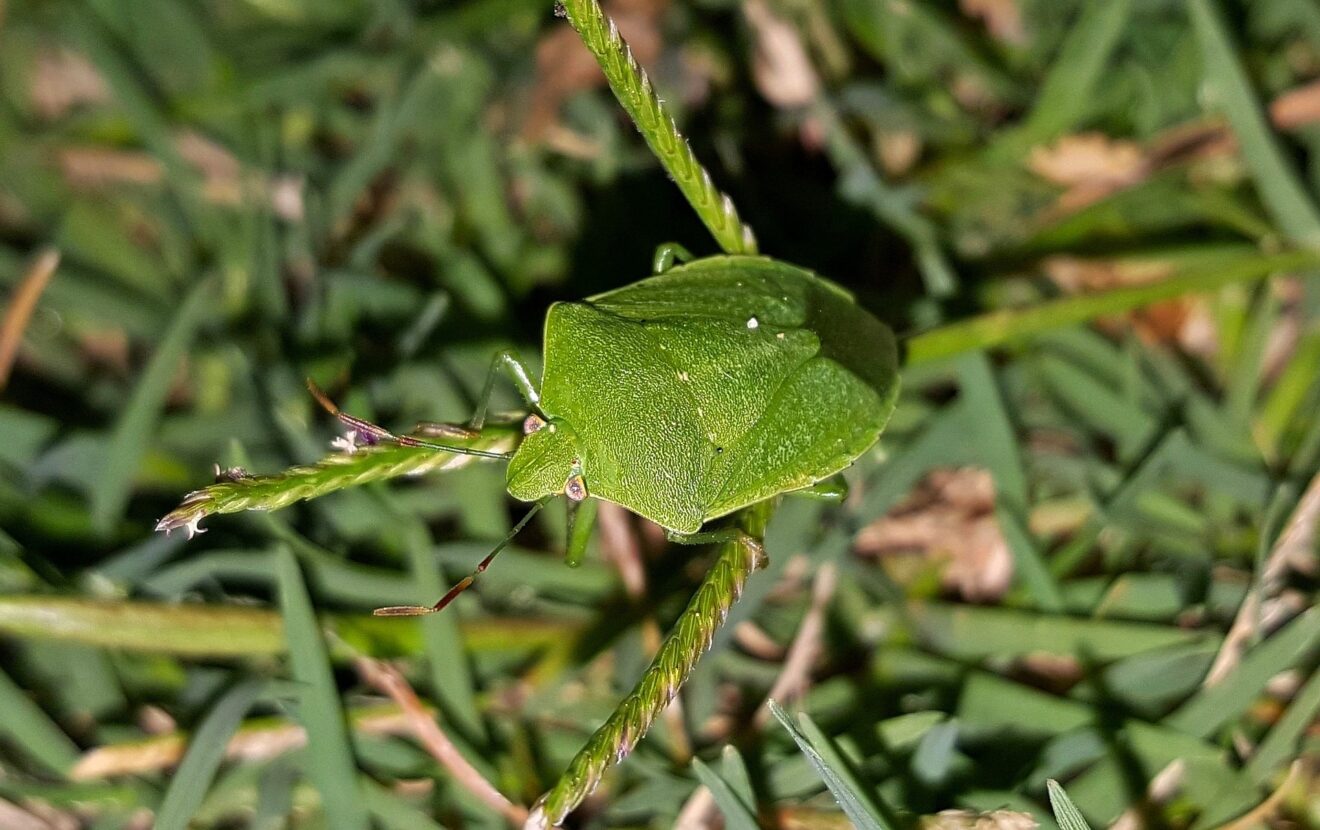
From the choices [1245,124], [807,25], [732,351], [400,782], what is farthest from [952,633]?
[807,25]

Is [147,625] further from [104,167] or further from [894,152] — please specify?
[894,152]

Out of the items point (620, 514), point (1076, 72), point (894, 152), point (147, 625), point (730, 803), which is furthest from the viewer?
point (894, 152)

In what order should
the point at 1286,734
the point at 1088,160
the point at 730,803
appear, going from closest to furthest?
the point at 730,803, the point at 1286,734, the point at 1088,160

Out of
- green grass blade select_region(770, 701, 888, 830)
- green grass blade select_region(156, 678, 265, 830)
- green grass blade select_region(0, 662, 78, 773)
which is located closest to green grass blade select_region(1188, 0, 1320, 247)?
green grass blade select_region(770, 701, 888, 830)

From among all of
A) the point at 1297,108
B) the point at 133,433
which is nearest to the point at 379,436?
the point at 133,433

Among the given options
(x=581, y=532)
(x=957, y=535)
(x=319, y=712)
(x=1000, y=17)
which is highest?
(x=1000, y=17)

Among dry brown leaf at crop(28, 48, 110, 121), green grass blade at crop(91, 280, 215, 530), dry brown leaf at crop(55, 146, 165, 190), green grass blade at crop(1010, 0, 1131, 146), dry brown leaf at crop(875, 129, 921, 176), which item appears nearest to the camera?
green grass blade at crop(91, 280, 215, 530)

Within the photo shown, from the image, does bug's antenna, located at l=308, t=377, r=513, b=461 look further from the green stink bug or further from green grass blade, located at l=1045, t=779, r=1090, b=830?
green grass blade, located at l=1045, t=779, r=1090, b=830
